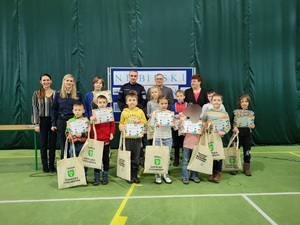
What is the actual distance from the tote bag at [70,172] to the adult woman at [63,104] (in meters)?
0.52

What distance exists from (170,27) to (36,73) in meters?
3.34

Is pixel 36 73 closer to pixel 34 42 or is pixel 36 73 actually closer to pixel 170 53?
pixel 34 42

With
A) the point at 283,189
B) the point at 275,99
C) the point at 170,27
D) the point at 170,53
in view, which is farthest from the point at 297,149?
the point at 170,27

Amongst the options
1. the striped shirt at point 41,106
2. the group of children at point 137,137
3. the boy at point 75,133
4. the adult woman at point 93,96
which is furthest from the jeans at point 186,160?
the striped shirt at point 41,106

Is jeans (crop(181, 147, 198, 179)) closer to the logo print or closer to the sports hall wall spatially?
the logo print

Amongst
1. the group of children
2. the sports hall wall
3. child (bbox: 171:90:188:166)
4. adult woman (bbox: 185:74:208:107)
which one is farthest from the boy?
the sports hall wall

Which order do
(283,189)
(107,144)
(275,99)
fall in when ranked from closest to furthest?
1. (283,189)
2. (107,144)
3. (275,99)

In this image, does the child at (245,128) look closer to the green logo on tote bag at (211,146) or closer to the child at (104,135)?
the green logo on tote bag at (211,146)

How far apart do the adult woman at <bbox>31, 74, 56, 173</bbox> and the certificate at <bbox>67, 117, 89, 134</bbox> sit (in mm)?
932

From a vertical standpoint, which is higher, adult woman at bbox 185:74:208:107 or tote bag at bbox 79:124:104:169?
adult woman at bbox 185:74:208:107

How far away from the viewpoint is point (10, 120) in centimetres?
601

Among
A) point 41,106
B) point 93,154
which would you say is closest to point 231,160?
point 93,154

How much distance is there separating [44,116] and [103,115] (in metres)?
1.24

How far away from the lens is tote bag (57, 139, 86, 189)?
333cm
